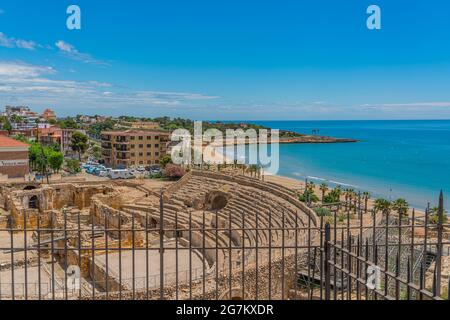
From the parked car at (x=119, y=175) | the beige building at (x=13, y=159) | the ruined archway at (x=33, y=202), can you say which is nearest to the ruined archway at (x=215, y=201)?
the ruined archway at (x=33, y=202)

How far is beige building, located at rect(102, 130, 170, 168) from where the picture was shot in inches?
2657

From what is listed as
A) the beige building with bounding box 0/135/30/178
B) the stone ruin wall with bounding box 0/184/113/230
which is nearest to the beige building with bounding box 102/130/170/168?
the beige building with bounding box 0/135/30/178

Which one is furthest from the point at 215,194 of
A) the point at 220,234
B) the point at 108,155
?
the point at 108,155

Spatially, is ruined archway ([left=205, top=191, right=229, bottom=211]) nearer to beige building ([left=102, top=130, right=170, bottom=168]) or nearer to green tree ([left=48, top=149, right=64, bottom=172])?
green tree ([left=48, top=149, right=64, bottom=172])

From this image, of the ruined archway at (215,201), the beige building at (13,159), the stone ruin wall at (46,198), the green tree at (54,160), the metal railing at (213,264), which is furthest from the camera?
the green tree at (54,160)

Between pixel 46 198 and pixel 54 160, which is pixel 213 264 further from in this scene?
pixel 54 160

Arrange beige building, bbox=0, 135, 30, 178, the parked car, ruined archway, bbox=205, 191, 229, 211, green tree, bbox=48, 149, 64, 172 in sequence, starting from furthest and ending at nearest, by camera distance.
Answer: green tree, bbox=48, 149, 64, 172 → the parked car → beige building, bbox=0, 135, 30, 178 → ruined archway, bbox=205, 191, 229, 211

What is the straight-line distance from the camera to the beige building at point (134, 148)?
67.5m

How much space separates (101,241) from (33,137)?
8498cm

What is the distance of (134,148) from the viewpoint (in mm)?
67750

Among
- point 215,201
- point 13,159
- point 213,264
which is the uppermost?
point 13,159

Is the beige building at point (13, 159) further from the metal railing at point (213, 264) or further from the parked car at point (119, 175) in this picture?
the metal railing at point (213, 264)

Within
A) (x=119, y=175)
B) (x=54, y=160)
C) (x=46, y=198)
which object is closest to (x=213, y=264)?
(x=46, y=198)

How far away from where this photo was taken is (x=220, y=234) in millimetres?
25281
